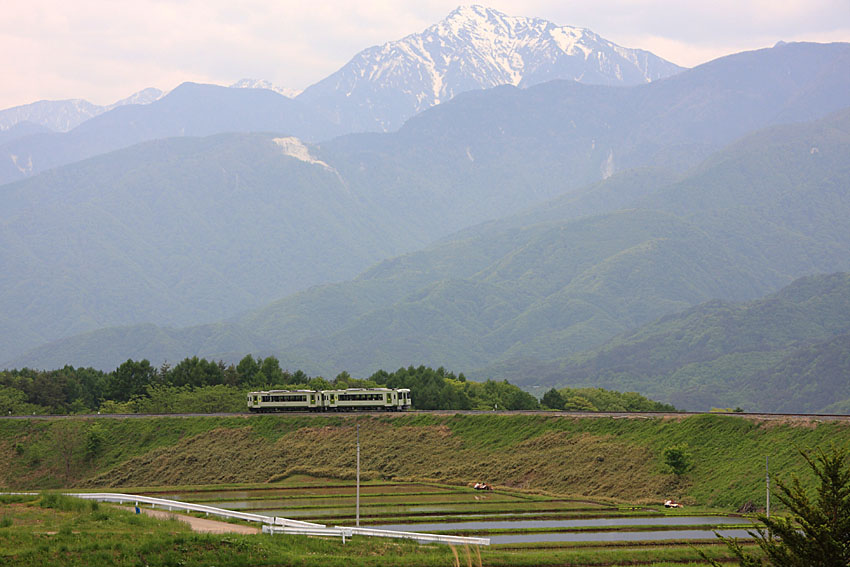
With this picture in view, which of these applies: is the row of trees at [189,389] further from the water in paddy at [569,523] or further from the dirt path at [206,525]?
the dirt path at [206,525]

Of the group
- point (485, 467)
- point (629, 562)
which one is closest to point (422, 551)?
point (629, 562)

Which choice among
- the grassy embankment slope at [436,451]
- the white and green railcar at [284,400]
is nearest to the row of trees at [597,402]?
Result: the white and green railcar at [284,400]

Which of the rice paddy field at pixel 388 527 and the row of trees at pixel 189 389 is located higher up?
the row of trees at pixel 189 389

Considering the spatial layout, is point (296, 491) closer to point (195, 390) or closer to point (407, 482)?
point (407, 482)

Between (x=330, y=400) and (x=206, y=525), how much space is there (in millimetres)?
61575

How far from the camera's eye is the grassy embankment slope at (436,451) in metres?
79.2

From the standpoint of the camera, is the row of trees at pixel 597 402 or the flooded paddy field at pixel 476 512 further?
the row of trees at pixel 597 402

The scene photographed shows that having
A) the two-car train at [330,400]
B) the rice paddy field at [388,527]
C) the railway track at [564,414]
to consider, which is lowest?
the rice paddy field at [388,527]

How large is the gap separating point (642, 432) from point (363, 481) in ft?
88.4

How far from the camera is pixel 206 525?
56.4m

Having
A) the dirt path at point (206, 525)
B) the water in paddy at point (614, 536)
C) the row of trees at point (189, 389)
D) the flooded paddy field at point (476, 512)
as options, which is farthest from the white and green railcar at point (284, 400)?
the water in paddy at point (614, 536)

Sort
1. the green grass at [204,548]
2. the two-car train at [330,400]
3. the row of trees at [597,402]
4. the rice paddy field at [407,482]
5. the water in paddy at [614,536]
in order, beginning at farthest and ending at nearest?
the row of trees at [597,402], the two-car train at [330,400], the water in paddy at [614,536], the rice paddy field at [407,482], the green grass at [204,548]

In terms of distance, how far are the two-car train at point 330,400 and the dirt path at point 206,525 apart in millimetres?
56630

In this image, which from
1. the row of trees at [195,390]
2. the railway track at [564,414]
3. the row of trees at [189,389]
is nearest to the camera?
the railway track at [564,414]
